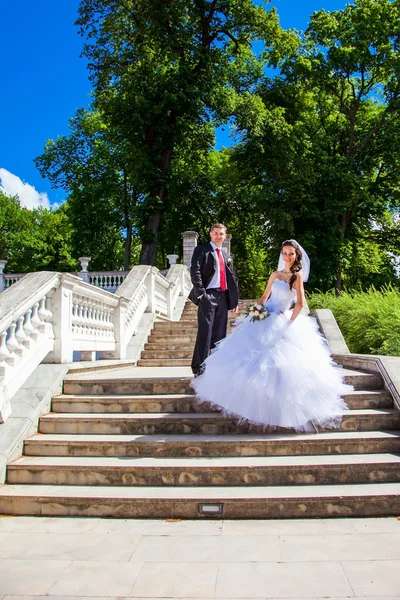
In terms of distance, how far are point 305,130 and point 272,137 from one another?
10.3 ft

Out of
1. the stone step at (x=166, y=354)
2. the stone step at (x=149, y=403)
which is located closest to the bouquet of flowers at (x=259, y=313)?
the stone step at (x=149, y=403)

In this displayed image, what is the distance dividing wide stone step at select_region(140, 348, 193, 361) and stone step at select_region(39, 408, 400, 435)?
424 centimetres

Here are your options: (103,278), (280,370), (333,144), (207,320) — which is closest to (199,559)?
(280,370)

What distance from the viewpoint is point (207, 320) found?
633 cm

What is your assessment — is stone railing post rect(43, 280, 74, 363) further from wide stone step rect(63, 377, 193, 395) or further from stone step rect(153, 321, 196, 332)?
stone step rect(153, 321, 196, 332)

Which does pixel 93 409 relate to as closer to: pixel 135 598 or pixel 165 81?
pixel 135 598

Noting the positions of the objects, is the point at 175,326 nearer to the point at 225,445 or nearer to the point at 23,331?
the point at 23,331

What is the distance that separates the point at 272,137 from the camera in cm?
2573

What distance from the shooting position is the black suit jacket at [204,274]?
6.29m

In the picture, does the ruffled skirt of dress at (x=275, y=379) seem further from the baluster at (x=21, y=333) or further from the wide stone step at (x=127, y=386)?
the baluster at (x=21, y=333)

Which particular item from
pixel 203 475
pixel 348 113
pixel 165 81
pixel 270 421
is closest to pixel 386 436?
pixel 270 421

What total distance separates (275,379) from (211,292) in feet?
6.13

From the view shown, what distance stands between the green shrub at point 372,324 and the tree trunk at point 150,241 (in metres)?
13.7

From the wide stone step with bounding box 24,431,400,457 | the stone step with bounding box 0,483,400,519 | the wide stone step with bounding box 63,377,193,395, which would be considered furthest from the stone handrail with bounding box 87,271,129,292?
the stone step with bounding box 0,483,400,519
